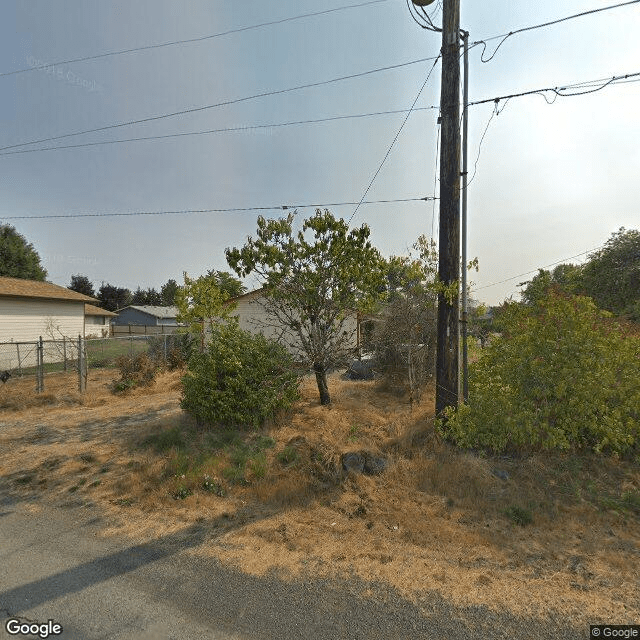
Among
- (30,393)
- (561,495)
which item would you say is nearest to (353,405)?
(561,495)

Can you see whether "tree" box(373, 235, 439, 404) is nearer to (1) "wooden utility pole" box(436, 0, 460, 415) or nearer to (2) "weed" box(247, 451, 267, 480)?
(1) "wooden utility pole" box(436, 0, 460, 415)

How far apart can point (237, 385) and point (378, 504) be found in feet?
10.7

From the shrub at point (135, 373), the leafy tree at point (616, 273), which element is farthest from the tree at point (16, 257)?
the leafy tree at point (616, 273)

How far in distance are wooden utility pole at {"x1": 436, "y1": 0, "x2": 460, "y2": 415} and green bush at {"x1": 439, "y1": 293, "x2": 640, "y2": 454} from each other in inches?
23.2

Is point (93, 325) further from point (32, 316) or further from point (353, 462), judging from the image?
point (353, 462)

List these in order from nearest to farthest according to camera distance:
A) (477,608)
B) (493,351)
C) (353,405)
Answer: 1. (477,608)
2. (493,351)
3. (353,405)

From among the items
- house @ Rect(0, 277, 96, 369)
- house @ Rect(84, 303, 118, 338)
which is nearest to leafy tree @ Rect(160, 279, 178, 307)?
house @ Rect(84, 303, 118, 338)

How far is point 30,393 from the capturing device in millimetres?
9891

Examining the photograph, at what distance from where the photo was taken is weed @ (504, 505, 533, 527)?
3805mm

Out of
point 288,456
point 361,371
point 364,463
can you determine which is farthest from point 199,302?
point 364,463

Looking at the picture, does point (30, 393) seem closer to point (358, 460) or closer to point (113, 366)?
point (113, 366)

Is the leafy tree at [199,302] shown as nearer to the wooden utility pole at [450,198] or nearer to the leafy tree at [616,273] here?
the wooden utility pole at [450,198]

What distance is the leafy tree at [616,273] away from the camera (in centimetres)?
1460

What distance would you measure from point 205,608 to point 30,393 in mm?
10198
